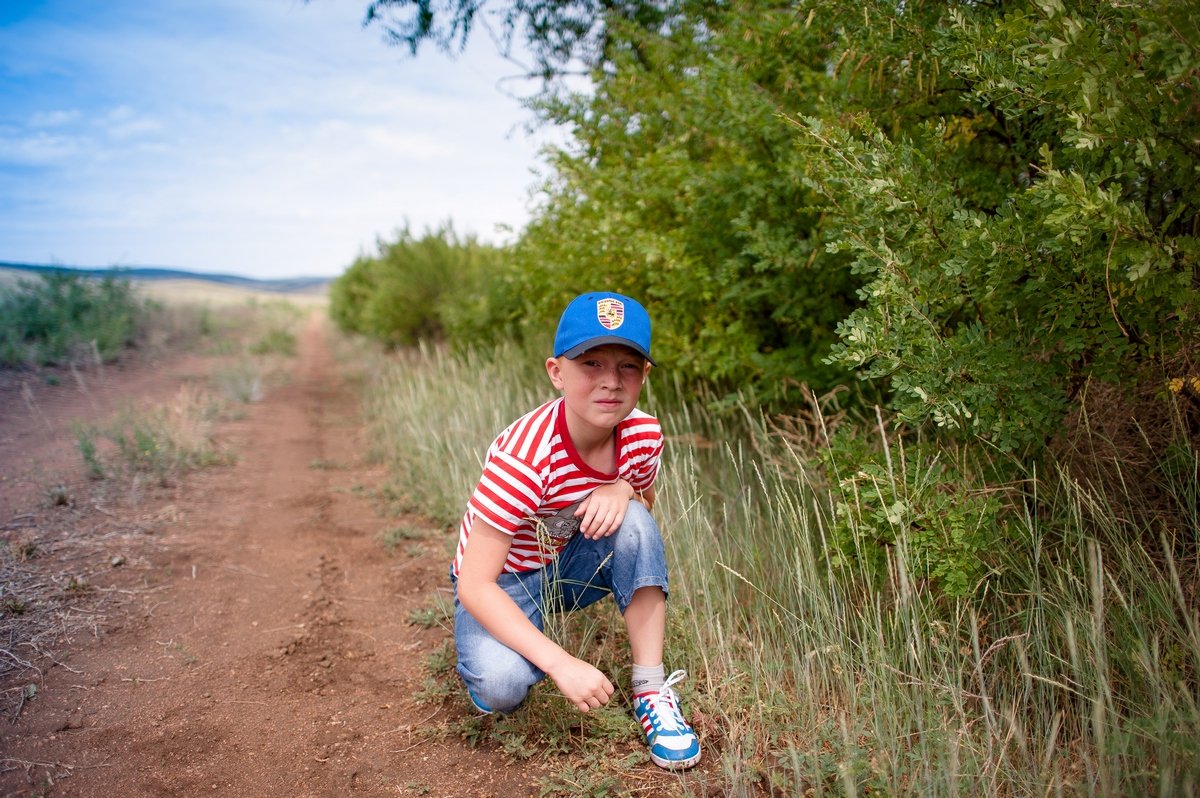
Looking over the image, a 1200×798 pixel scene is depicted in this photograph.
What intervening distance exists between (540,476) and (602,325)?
49cm

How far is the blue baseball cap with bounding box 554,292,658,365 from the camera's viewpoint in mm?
2164

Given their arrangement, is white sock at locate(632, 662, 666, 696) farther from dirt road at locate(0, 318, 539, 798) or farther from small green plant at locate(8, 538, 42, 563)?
small green plant at locate(8, 538, 42, 563)

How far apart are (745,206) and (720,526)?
1.70 metres

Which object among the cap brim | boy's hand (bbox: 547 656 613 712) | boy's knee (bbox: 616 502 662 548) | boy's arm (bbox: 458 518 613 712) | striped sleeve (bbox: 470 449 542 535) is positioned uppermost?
the cap brim

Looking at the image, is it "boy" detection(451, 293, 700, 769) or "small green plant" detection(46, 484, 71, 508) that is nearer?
"boy" detection(451, 293, 700, 769)

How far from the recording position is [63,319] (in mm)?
12078

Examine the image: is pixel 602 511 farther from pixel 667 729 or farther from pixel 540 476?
pixel 667 729

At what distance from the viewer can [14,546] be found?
384 centimetres

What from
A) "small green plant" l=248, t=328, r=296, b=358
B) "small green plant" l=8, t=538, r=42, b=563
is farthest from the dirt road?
"small green plant" l=248, t=328, r=296, b=358

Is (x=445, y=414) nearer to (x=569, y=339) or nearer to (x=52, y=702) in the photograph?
(x=52, y=702)

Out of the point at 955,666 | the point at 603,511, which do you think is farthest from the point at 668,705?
the point at 955,666

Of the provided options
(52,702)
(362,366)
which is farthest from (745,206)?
(362,366)

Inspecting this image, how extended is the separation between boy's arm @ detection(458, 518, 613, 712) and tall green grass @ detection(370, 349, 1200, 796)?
37cm

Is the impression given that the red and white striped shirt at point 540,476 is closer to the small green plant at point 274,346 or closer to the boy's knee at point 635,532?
the boy's knee at point 635,532
